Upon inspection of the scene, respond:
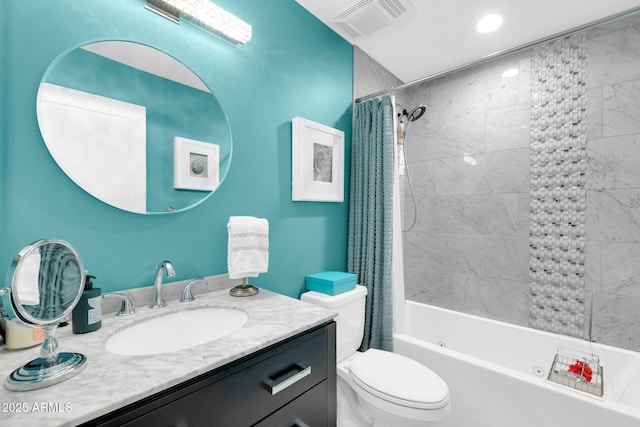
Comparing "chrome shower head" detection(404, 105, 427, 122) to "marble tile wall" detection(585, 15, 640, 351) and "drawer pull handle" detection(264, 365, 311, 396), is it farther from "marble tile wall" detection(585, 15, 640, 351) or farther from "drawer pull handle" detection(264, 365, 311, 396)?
"drawer pull handle" detection(264, 365, 311, 396)

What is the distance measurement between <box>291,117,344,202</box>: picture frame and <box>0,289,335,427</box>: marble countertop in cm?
81

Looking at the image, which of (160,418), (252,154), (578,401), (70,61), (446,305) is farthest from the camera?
(446,305)

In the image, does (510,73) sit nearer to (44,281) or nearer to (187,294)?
(187,294)

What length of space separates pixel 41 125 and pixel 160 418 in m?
0.93

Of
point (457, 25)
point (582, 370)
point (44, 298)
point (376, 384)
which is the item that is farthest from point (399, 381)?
point (457, 25)

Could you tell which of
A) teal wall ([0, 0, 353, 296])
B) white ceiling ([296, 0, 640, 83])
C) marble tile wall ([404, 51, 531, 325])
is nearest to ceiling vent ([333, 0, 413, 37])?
white ceiling ([296, 0, 640, 83])

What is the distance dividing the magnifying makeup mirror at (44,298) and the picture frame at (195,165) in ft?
1.86

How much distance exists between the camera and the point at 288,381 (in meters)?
0.86

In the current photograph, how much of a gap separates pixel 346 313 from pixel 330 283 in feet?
→ 0.65

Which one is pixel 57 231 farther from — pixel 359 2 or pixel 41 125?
pixel 359 2

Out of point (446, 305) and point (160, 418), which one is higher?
point (160, 418)

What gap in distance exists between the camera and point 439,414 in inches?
46.2

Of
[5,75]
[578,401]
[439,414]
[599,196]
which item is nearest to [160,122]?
[5,75]

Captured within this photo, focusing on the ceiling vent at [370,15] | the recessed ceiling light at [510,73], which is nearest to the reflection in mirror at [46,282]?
the ceiling vent at [370,15]
